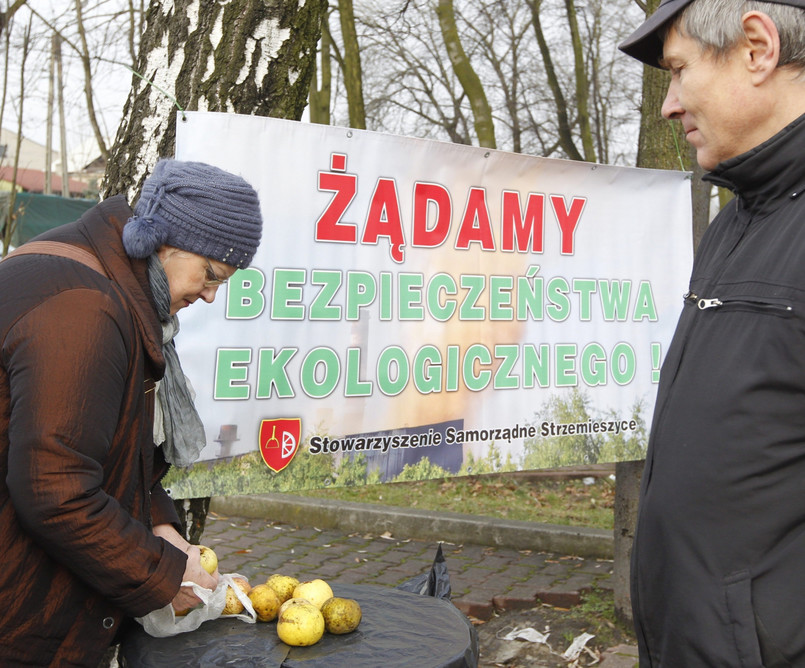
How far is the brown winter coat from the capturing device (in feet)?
6.01

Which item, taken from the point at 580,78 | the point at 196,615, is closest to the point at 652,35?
the point at 196,615

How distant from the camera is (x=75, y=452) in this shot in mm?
1856

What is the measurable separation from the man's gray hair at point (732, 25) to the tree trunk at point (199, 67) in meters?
1.69

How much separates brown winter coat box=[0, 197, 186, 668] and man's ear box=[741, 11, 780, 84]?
1.46 meters

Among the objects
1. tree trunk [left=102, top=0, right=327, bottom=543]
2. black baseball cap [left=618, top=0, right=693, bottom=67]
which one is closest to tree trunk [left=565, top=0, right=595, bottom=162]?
tree trunk [left=102, top=0, right=327, bottom=543]

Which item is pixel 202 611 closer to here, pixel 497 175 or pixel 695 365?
pixel 695 365

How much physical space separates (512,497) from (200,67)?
17.2ft

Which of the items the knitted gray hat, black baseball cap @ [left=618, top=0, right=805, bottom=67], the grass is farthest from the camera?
the grass

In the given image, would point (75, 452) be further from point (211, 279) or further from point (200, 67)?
point (200, 67)

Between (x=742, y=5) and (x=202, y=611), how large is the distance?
193cm

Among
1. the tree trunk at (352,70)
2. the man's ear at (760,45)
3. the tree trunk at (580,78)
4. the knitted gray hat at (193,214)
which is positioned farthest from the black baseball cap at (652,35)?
the tree trunk at (580,78)

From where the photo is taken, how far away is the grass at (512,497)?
6.84m

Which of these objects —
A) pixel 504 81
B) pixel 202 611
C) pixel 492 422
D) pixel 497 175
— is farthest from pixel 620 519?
pixel 504 81

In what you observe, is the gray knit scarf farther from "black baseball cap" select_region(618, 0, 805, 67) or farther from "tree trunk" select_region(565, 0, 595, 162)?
"tree trunk" select_region(565, 0, 595, 162)
